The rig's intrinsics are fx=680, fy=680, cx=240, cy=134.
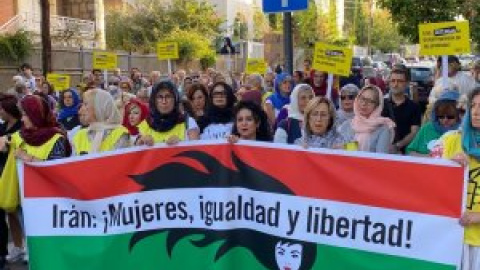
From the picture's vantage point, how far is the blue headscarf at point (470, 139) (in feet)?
11.9

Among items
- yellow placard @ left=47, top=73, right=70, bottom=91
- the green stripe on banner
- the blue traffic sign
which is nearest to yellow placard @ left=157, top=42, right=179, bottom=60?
yellow placard @ left=47, top=73, right=70, bottom=91

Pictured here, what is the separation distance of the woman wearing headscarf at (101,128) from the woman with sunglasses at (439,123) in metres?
2.20

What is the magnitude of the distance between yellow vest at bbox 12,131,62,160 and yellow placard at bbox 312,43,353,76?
3478 millimetres

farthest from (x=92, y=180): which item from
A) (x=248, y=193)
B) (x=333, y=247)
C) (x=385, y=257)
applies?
(x=385, y=257)

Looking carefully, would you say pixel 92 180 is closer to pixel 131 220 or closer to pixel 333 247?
pixel 131 220

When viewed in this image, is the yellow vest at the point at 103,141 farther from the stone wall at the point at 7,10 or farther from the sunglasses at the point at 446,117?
the stone wall at the point at 7,10

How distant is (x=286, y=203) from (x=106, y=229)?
1.20 meters

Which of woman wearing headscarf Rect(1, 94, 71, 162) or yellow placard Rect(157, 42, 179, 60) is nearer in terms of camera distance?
woman wearing headscarf Rect(1, 94, 71, 162)

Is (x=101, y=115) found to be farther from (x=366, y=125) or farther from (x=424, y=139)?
(x=424, y=139)

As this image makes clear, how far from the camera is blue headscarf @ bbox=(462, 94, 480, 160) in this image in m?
3.63

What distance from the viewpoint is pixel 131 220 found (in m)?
4.36

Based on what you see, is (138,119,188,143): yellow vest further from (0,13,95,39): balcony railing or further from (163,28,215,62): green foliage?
(163,28,215,62): green foliage

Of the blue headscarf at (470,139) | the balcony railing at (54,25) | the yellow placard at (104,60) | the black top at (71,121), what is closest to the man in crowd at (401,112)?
the blue headscarf at (470,139)

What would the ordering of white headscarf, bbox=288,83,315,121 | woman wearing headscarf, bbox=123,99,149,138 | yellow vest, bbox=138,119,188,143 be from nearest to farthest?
yellow vest, bbox=138,119,188,143
white headscarf, bbox=288,83,315,121
woman wearing headscarf, bbox=123,99,149,138
